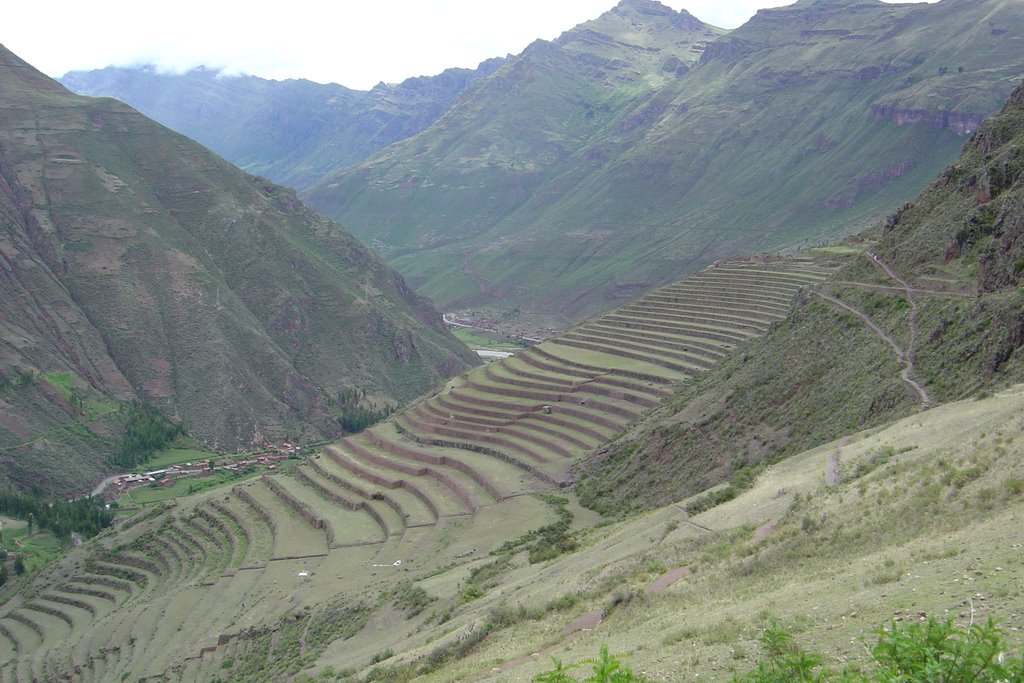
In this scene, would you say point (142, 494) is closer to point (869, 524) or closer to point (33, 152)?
point (33, 152)

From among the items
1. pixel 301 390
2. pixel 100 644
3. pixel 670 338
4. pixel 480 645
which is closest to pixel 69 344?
pixel 301 390

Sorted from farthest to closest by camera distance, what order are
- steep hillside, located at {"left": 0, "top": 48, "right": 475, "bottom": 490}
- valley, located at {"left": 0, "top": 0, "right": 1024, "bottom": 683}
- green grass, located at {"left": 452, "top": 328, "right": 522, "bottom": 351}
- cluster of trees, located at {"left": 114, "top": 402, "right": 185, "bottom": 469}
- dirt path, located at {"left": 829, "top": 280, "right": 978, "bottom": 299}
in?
green grass, located at {"left": 452, "top": 328, "right": 522, "bottom": 351} < steep hillside, located at {"left": 0, "top": 48, "right": 475, "bottom": 490} < cluster of trees, located at {"left": 114, "top": 402, "right": 185, "bottom": 469} < dirt path, located at {"left": 829, "top": 280, "right": 978, "bottom": 299} < valley, located at {"left": 0, "top": 0, "right": 1024, "bottom": 683}

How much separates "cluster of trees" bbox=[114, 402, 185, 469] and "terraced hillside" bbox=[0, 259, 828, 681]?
30.1 metres

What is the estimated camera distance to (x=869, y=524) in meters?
21.4

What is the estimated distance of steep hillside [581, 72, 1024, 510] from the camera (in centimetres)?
3662

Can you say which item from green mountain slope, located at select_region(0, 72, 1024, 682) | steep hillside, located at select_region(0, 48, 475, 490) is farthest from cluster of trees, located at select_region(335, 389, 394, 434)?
green mountain slope, located at select_region(0, 72, 1024, 682)

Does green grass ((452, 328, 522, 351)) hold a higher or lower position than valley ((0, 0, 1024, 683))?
lower

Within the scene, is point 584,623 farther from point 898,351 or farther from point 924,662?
point 898,351

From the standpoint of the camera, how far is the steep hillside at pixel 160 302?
108 meters

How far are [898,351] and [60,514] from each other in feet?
238

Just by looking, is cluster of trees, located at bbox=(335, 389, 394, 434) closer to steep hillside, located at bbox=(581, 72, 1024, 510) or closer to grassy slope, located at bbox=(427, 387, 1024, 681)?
steep hillside, located at bbox=(581, 72, 1024, 510)

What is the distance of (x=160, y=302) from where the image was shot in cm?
12600

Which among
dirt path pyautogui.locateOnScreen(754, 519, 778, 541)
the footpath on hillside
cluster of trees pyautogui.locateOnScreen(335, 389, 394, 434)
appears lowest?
cluster of trees pyautogui.locateOnScreen(335, 389, 394, 434)

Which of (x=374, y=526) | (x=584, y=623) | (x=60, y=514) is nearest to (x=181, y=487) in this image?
(x=60, y=514)
